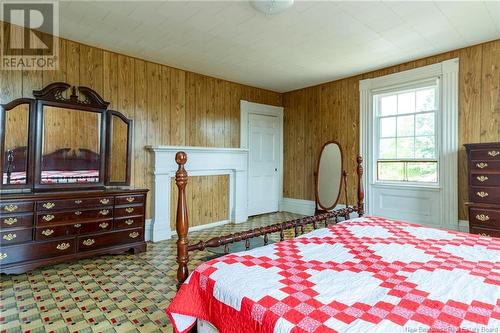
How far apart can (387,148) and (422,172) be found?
24.4 inches

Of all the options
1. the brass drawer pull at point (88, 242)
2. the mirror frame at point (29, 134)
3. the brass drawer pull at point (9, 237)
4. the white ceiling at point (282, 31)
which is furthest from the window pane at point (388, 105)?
the brass drawer pull at point (9, 237)

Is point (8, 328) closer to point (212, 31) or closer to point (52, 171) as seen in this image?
point (52, 171)

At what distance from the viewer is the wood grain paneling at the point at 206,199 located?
4.57 metres

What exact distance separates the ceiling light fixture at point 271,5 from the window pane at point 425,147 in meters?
2.79

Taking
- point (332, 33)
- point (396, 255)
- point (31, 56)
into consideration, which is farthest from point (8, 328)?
point (332, 33)

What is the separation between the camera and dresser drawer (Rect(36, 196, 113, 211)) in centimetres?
281

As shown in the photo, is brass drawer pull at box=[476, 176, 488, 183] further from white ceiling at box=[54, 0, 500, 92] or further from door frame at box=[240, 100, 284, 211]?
door frame at box=[240, 100, 284, 211]

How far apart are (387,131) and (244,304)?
13.6 feet

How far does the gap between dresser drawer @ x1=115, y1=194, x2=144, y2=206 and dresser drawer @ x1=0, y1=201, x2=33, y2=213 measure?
31.9 inches

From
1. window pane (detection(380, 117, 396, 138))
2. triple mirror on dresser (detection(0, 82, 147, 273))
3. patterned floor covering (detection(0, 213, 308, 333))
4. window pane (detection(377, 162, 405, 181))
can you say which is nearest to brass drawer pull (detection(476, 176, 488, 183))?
window pane (detection(377, 162, 405, 181))

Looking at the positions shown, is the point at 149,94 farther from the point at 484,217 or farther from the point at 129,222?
the point at 484,217

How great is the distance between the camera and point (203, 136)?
15.5ft

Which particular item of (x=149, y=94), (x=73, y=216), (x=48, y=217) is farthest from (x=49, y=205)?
(x=149, y=94)

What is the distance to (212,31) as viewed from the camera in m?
3.13
